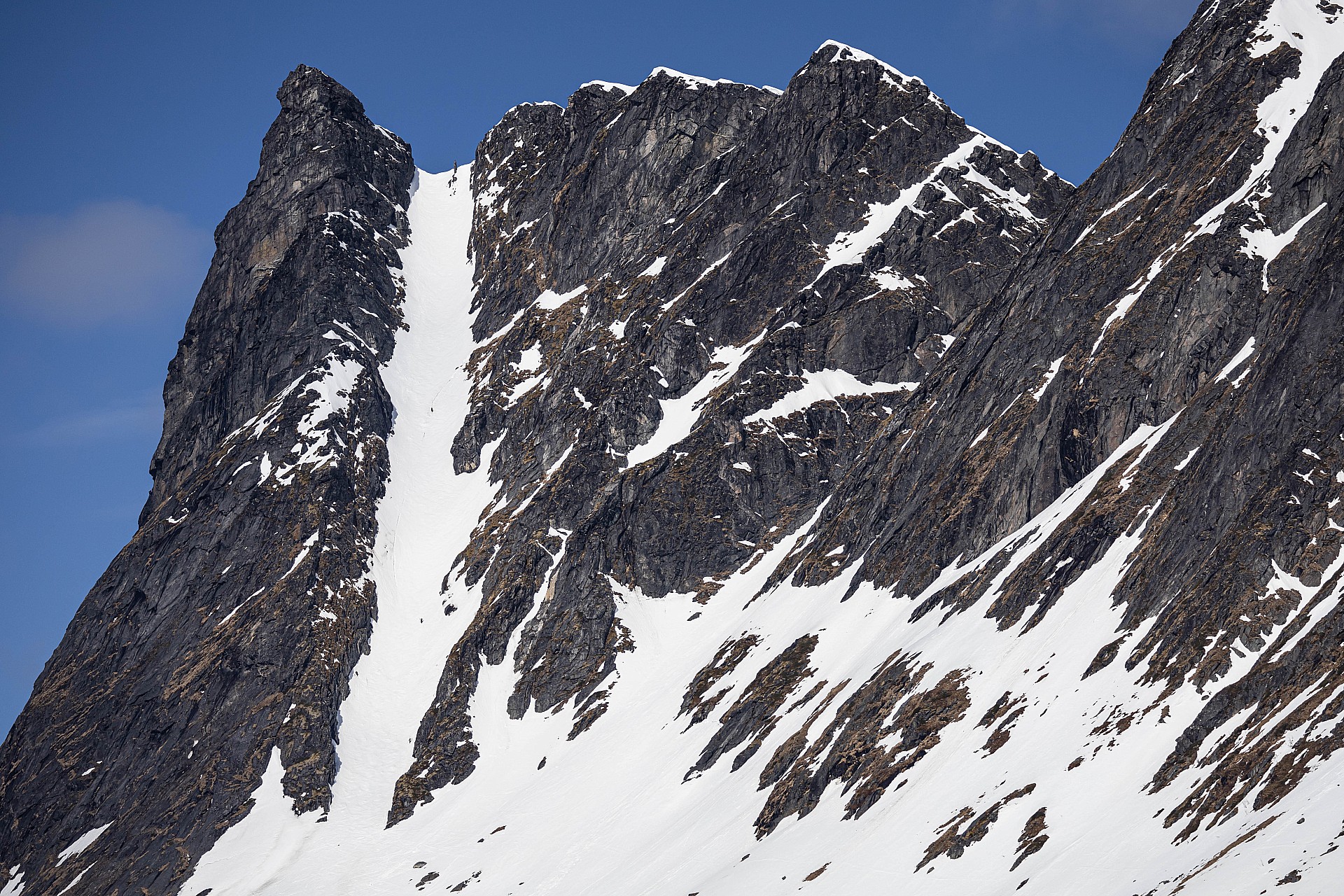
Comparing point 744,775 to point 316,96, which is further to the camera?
point 316,96

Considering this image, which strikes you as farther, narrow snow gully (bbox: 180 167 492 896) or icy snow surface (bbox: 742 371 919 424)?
icy snow surface (bbox: 742 371 919 424)

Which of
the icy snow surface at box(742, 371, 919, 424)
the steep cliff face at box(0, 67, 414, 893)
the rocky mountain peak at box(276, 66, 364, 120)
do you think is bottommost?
the icy snow surface at box(742, 371, 919, 424)

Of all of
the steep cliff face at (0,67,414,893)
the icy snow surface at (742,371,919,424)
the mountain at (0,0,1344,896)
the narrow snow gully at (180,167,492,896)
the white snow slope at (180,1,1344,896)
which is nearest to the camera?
the white snow slope at (180,1,1344,896)

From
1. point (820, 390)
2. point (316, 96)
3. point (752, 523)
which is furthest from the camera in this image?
point (316, 96)

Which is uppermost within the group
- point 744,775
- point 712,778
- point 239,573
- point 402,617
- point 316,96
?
point 316,96

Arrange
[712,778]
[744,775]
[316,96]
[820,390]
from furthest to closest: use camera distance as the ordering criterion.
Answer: [316,96] < [820,390] < [712,778] < [744,775]

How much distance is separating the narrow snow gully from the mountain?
0.42 metres

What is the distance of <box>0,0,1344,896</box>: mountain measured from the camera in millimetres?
50500

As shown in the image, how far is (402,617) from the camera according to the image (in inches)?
4683

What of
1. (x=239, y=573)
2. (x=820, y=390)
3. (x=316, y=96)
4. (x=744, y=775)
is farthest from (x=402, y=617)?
(x=316, y=96)

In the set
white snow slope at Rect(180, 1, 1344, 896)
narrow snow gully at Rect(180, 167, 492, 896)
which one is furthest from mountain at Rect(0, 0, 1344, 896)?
narrow snow gully at Rect(180, 167, 492, 896)

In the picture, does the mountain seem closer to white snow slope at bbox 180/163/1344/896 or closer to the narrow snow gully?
white snow slope at bbox 180/163/1344/896

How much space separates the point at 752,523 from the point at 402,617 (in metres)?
32.1

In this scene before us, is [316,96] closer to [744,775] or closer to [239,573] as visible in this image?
[239,573]
